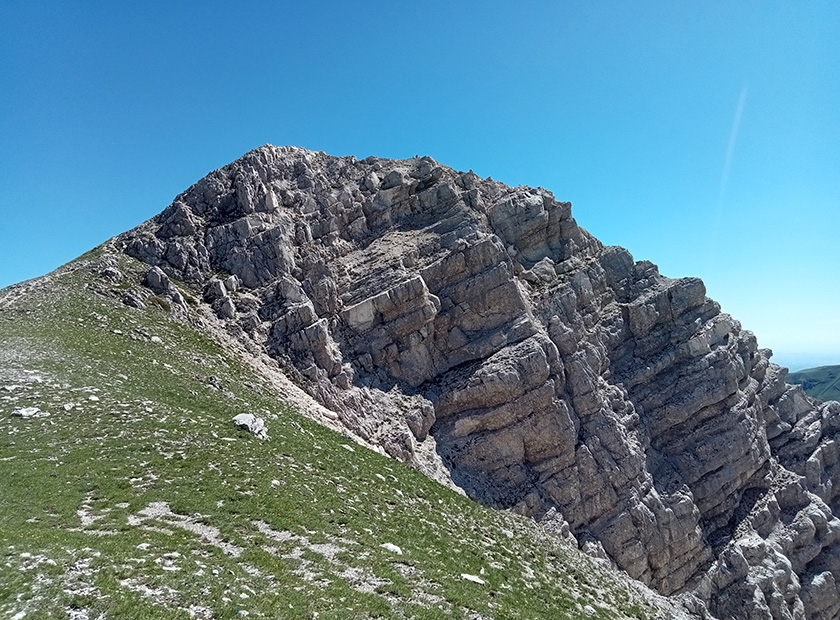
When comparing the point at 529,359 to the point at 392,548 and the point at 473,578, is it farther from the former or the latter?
the point at 392,548

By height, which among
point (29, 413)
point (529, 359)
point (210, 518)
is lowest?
point (210, 518)

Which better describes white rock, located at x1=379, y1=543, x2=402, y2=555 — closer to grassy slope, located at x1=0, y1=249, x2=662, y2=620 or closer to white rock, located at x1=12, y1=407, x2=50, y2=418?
grassy slope, located at x1=0, y1=249, x2=662, y2=620

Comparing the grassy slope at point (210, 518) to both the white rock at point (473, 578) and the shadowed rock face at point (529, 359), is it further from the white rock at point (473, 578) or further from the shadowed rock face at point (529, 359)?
the shadowed rock face at point (529, 359)

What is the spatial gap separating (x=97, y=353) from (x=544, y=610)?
34.2m

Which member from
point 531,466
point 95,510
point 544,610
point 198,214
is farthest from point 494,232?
point 95,510

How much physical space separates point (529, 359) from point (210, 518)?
41.1m

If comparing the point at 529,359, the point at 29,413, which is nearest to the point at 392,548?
the point at 29,413

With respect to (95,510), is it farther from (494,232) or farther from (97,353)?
(494,232)

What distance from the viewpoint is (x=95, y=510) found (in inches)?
699

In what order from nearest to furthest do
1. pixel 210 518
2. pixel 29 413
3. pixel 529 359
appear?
pixel 210 518 < pixel 29 413 < pixel 529 359

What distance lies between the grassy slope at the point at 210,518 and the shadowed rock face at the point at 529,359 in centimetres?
1593

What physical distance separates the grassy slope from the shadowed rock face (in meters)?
15.9

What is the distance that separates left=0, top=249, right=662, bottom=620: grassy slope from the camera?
13508 millimetres

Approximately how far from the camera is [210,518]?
60.1 ft
